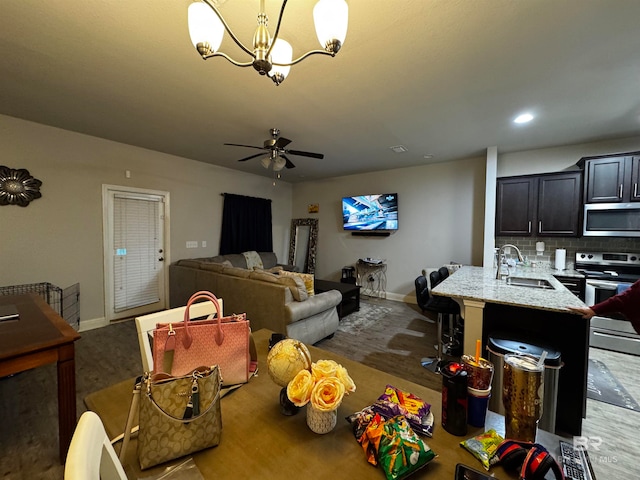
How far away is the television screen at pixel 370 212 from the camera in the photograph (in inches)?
209

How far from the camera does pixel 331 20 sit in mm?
1154

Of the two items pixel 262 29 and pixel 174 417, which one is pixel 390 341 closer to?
pixel 174 417

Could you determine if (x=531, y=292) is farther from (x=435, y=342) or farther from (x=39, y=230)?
(x=39, y=230)

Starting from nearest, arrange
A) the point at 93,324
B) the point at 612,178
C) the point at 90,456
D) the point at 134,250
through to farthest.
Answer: the point at 90,456
the point at 612,178
the point at 93,324
the point at 134,250

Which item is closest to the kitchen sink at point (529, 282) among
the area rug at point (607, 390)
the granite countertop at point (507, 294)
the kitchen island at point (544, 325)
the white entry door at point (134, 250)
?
the granite countertop at point (507, 294)

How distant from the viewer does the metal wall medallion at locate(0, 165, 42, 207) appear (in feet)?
10.0

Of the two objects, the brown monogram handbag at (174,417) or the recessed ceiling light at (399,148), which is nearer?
the brown monogram handbag at (174,417)

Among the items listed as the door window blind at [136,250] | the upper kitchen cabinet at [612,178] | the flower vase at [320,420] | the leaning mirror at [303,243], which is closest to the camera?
the flower vase at [320,420]

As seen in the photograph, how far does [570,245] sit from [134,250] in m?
6.65

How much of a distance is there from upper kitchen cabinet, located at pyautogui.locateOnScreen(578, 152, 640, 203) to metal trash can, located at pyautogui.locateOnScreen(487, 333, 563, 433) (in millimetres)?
2980

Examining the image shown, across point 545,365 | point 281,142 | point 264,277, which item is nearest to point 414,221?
point 281,142

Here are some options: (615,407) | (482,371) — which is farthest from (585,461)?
(615,407)

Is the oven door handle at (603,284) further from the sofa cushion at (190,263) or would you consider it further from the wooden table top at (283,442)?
the sofa cushion at (190,263)

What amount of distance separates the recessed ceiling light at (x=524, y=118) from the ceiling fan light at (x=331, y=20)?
9.06ft
